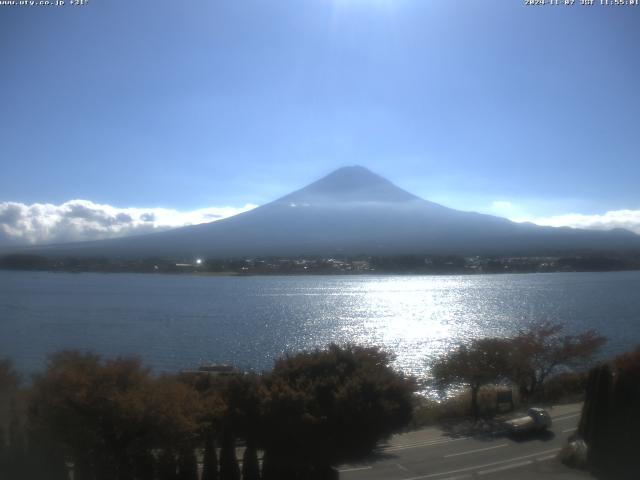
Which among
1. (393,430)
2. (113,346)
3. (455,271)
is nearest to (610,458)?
(393,430)

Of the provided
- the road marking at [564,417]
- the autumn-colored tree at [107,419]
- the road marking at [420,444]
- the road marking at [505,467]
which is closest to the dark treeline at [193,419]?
the autumn-colored tree at [107,419]

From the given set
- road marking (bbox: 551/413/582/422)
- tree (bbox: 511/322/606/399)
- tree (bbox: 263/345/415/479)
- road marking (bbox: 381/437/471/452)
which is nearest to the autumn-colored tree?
tree (bbox: 263/345/415/479)

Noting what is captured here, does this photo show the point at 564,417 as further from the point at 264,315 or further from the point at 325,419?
the point at 264,315

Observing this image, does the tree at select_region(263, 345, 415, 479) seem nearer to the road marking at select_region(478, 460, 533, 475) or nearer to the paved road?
the paved road

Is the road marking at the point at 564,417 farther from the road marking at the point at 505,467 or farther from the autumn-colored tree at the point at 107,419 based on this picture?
the autumn-colored tree at the point at 107,419

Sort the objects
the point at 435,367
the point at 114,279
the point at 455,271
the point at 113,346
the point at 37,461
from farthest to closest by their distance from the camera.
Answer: the point at 455,271, the point at 114,279, the point at 113,346, the point at 435,367, the point at 37,461

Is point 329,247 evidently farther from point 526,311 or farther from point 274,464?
point 274,464

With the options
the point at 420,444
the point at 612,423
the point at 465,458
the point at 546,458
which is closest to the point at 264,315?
the point at 420,444
